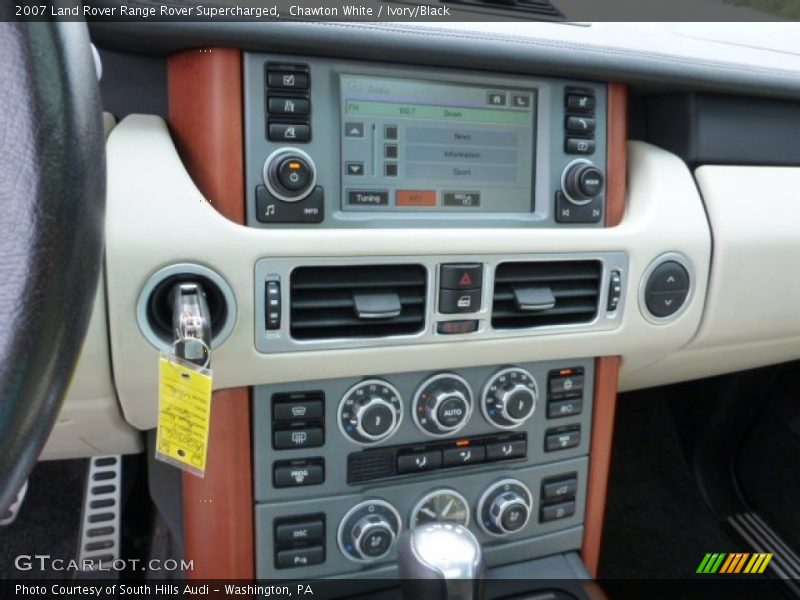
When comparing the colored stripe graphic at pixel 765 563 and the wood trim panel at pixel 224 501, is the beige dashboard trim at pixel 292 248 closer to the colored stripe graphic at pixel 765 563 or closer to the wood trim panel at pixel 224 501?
the wood trim panel at pixel 224 501

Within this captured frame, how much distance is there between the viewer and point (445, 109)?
82 centimetres

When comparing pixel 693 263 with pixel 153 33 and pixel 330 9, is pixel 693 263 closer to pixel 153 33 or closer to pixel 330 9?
pixel 330 9

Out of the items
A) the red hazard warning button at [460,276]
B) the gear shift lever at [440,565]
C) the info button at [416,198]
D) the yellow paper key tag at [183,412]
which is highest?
the info button at [416,198]

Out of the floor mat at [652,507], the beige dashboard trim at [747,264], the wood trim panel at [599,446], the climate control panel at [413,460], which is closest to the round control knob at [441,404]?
the climate control panel at [413,460]

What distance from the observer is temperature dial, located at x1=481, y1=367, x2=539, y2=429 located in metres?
0.89

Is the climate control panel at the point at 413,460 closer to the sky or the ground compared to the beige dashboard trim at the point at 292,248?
closer to the ground

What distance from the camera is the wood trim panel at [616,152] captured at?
0.89 m

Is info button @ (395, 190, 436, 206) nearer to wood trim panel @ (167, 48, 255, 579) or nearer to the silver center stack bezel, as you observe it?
the silver center stack bezel

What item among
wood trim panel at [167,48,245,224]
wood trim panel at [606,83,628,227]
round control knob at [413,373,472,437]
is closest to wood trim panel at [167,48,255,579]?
wood trim panel at [167,48,245,224]

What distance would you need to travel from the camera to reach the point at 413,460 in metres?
0.88

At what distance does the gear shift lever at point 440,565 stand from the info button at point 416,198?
0.36m

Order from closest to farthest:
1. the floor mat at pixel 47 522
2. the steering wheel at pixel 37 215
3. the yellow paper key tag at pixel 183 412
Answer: the steering wheel at pixel 37 215 → the yellow paper key tag at pixel 183 412 → the floor mat at pixel 47 522

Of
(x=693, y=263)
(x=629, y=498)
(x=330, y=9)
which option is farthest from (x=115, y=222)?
(x=629, y=498)

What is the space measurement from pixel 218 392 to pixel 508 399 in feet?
1.15
